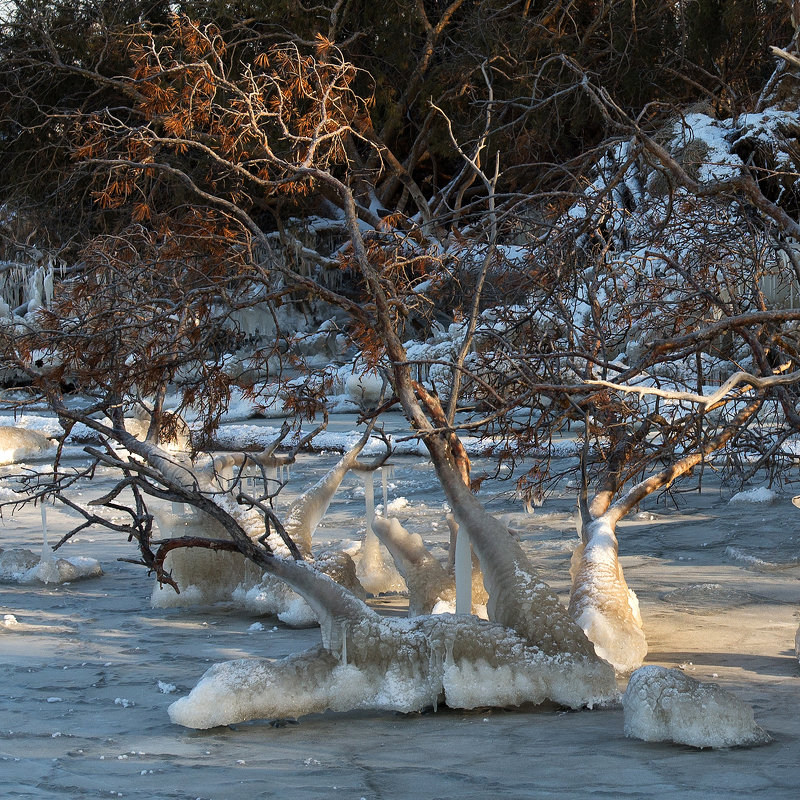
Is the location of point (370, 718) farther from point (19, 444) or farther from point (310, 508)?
point (19, 444)

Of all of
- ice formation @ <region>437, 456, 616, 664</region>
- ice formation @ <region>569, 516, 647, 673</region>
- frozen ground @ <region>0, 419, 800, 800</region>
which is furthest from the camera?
ice formation @ <region>569, 516, 647, 673</region>

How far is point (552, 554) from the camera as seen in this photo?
32.0ft

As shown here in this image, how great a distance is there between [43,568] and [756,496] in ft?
23.3

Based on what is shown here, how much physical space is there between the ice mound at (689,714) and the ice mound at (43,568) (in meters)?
5.76

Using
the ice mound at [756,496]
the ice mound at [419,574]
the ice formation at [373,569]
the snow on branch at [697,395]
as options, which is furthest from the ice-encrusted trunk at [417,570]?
the ice mound at [756,496]

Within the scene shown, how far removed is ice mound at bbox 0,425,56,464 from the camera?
56.3 feet

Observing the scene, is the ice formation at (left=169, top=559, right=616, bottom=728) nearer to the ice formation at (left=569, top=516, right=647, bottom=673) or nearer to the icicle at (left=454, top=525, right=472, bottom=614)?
the ice formation at (left=569, top=516, right=647, bottom=673)

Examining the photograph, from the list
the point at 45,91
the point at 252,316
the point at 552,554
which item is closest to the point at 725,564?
the point at 552,554

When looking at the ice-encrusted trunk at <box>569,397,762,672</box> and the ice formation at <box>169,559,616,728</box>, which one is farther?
the ice-encrusted trunk at <box>569,397,762,672</box>

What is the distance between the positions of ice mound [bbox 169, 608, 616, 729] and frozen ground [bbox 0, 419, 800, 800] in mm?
86

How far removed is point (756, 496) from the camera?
37.6 ft

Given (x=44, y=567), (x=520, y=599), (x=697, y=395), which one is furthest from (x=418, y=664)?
(x=44, y=567)

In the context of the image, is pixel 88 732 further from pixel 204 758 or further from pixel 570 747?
pixel 570 747

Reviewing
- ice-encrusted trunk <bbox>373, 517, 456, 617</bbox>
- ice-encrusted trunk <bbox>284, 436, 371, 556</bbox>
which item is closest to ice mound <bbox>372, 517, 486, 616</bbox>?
ice-encrusted trunk <bbox>373, 517, 456, 617</bbox>
